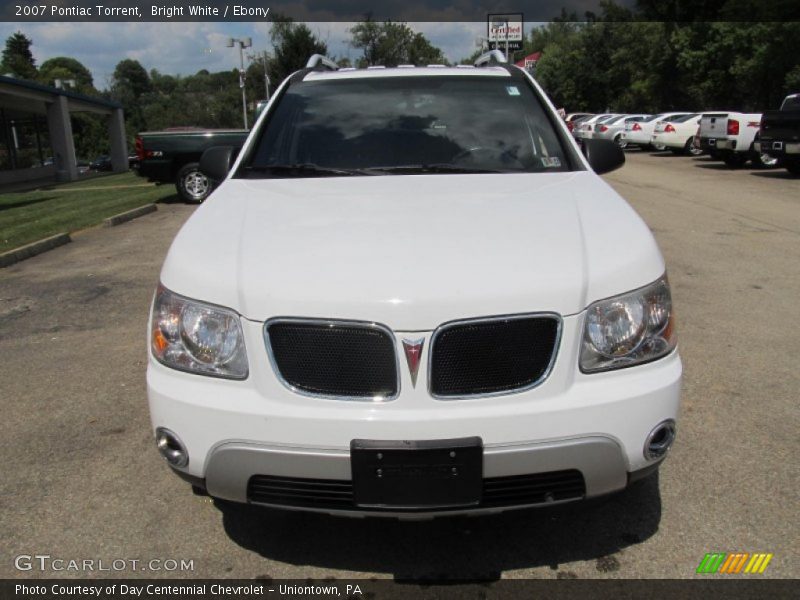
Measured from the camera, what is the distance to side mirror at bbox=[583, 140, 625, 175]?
12.4 ft

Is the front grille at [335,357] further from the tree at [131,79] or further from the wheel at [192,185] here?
the tree at [131,79]

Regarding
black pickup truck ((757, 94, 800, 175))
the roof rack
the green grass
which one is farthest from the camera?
black pickup truck ((757, 94, 800, 175))

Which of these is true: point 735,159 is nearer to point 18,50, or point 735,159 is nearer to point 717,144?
point 717,144

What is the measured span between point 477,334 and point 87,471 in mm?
2115

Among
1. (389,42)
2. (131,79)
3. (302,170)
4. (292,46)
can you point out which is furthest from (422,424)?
(131,79)

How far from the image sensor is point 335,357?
2174mm

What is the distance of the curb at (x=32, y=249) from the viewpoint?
27.2 ft

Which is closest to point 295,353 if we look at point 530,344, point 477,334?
point 477,334

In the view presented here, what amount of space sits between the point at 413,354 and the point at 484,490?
0.47m

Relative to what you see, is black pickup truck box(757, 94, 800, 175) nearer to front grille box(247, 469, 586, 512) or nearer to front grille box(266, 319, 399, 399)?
front grille box(247, 469, 586, 512)

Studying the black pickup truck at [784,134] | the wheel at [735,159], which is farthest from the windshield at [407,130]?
the wheel at [735,159]

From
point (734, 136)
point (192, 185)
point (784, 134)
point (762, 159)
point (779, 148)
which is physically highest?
point (784, 134)

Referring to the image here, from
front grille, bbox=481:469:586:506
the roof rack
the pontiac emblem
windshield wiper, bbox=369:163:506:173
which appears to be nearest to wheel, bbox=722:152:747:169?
the roof rack

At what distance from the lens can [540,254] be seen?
2312mm
